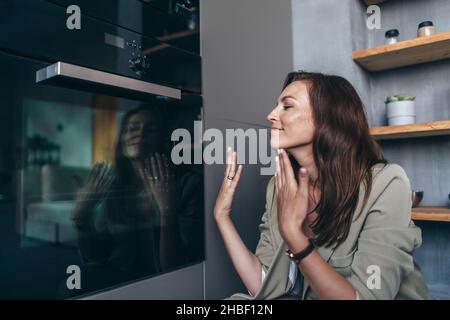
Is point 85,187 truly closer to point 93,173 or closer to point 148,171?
point 93,173

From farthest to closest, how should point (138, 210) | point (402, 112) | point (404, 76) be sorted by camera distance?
point (404, 76)
point (402, 112)
point (138, 210)

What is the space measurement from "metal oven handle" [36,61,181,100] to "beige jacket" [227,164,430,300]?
1.68 feet

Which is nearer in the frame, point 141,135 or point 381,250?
point 381,250

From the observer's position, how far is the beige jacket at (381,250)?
2.47ft

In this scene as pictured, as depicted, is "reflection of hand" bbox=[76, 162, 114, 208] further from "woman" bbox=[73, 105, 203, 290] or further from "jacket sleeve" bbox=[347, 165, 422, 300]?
"jacket sleeve" bbox=[347, 165, 422, 300]

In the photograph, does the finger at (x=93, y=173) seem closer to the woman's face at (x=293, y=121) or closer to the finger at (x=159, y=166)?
the finger at (x=159, y=166)

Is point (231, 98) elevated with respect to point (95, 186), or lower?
elevated

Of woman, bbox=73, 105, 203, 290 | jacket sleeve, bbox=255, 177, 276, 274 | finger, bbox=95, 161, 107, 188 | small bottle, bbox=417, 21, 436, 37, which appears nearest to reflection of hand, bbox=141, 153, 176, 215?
woman, bbox=73, 105, 203, 290

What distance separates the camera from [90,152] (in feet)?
2.56

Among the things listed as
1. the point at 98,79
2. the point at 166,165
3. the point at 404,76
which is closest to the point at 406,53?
the point at 404,76

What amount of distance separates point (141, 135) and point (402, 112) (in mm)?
1114

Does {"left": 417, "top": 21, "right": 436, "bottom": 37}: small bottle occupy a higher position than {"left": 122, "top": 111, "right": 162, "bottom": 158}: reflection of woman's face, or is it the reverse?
{"left": 417, "top": 21, "right": 436, "bottom": 37}: small bottle

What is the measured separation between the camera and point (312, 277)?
748 millimetres

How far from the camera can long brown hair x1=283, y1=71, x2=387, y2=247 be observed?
2.95 feet
